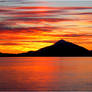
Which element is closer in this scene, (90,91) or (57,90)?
(90,91)

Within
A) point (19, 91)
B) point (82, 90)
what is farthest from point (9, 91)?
point (82, 90)

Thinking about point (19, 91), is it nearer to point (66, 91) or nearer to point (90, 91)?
point (66, 91)

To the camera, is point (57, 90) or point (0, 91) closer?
point (0, 91)

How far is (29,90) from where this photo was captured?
44438 millimetres

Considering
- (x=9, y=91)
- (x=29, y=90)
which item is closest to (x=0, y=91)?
(x=9, y=91)

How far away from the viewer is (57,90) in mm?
44656

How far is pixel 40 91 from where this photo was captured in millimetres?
41938

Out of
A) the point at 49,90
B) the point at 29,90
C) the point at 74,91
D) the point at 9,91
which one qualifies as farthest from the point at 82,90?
Result: the point at 9,91

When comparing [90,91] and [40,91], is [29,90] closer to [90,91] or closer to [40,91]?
[40,91]

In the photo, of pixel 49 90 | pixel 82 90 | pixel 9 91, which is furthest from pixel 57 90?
pixel 9 91

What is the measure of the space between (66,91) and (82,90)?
2.95 m

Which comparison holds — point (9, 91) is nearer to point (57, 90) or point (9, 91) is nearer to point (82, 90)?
point (57, 90)

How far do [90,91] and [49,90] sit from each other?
21.5ft

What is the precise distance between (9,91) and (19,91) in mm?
1501
